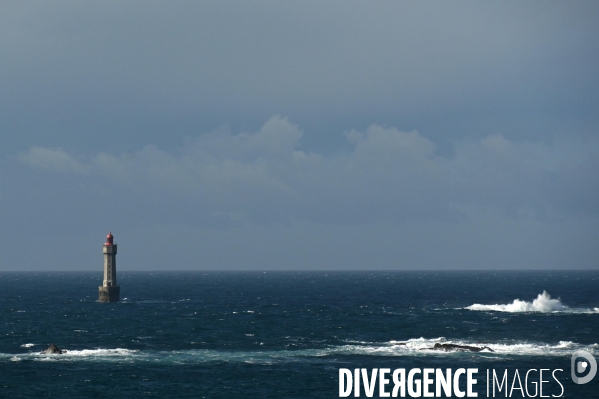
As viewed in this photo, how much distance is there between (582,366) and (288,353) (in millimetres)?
34708

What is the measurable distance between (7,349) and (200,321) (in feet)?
139

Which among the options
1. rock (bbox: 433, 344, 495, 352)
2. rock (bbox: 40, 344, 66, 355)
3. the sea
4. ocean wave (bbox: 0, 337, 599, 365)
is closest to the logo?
the sea

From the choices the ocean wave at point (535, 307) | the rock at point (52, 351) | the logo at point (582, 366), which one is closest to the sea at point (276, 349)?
the ocean wave at point (535, 307)

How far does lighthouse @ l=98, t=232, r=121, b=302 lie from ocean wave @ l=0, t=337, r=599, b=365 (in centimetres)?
6989

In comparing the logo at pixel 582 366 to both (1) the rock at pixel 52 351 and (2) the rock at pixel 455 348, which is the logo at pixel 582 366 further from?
(1) the rock at pixel 52 351

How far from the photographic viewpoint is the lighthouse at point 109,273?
173000mm

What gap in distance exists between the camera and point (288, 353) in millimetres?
103125

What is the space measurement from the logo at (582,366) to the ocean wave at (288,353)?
196cm

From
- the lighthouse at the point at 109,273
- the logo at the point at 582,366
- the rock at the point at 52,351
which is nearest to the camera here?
the logo at the point at 582,366

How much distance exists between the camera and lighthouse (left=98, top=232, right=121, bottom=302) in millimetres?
173000

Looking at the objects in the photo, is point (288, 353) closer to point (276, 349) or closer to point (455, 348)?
point (276, 349)

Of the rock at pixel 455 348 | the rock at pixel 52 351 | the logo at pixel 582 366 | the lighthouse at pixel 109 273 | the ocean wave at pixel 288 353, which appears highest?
the lighthouse at pixel 109 273

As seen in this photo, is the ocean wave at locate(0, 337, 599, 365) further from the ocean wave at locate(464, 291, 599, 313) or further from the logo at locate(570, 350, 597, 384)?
the ocean wave at locate(464, 291, 599, 313)

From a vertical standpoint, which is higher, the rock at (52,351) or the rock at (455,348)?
the rock at (52,351)
